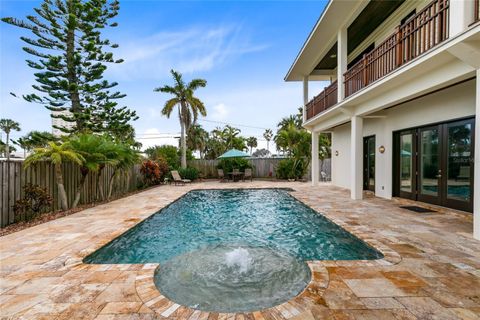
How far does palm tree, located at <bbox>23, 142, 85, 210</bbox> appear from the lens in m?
5.60

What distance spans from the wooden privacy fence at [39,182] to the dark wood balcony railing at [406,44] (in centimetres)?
901

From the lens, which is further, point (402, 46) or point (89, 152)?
point (89, 152)

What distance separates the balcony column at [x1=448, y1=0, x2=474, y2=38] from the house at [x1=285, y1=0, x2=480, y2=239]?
1 cm

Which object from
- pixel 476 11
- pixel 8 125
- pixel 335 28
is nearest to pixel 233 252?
pixel 476 11

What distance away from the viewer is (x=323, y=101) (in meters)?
10.4

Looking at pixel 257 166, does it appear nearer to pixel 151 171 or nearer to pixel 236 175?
pixel 236 175

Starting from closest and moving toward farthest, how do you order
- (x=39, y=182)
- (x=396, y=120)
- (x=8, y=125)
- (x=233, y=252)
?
1. (x=233, y=252)
2. (x=39, y=182)
3. (x=396, y=120)
4. (x=8, y=125)

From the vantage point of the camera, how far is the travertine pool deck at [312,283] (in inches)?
82.7

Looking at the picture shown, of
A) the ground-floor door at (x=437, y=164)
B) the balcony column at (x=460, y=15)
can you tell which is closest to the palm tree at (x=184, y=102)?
the ground-floor door at (x=437, y=164)

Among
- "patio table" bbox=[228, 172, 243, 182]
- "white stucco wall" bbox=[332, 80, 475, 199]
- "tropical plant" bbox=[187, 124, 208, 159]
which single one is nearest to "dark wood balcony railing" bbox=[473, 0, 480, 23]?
"white stucco wall" bbox=[332, 80, 475, 199]

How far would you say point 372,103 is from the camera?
7008 millimetres

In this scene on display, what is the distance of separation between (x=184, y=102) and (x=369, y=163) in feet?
39.1

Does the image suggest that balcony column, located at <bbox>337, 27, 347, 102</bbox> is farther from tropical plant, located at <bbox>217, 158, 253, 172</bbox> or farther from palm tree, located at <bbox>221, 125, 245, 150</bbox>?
palm tree, located at <bbox>221, 125, 245, 150</bbox>

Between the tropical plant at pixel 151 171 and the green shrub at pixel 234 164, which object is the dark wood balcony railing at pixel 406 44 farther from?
the tropical plant at pixel 151 171
